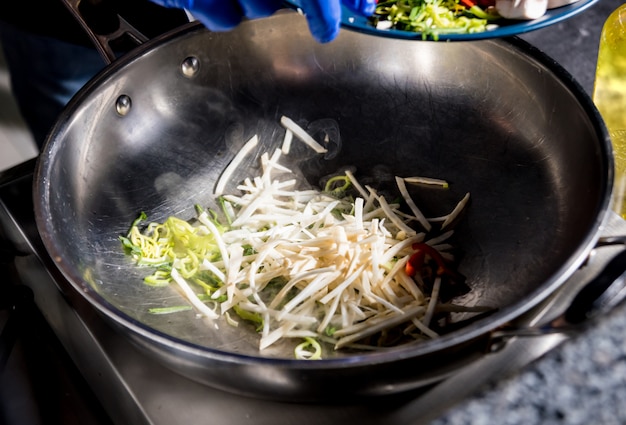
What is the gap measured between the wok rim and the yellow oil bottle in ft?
0.81

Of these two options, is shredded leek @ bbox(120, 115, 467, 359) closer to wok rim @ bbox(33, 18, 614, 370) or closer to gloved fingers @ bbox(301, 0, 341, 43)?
wok rim @ bbox(33, 18, 614, 370)

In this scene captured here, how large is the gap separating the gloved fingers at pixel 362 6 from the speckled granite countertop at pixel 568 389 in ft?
2.87

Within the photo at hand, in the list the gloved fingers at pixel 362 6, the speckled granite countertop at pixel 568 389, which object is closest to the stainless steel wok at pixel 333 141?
the gloved fingers at pixel 362 6

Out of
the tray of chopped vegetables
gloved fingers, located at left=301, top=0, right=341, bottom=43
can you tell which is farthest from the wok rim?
gloved fingers, located at left=301, top=0, right=341, bottom=43

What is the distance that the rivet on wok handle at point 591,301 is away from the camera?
0.91m

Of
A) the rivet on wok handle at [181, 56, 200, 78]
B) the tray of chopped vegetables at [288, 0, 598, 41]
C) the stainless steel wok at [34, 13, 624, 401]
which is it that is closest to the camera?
the tray of chopped vegetables at [288, 0, 598, 41]

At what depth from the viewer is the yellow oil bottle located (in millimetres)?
1564

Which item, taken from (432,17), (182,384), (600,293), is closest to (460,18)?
(432,17)

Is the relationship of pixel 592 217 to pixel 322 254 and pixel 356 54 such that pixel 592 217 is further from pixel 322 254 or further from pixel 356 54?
pixel 356 54

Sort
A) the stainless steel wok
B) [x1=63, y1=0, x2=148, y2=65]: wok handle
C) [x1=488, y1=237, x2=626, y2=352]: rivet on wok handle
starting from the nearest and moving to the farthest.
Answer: [x1=488, y1=237, x2=626, y2=352]: rivet on wok handle, the stainless steel wok, [x1=63, y1=0, x2=148, y2=65]: wok handle

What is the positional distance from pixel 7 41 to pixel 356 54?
47.4 inches

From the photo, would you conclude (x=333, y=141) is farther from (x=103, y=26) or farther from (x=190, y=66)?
(x=103, y=26)

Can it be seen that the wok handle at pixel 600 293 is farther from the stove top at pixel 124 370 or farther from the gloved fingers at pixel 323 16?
the gloved fingers at pixel 323 16

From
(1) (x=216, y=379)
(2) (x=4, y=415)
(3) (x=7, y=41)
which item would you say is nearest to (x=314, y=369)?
(1) (x=216, y=379)
